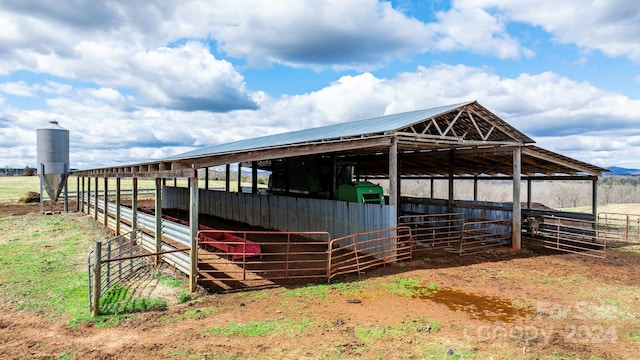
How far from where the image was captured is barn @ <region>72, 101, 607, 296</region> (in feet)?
33.3

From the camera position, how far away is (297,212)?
15.9 m

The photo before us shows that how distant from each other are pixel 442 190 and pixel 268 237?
54513 millimetres

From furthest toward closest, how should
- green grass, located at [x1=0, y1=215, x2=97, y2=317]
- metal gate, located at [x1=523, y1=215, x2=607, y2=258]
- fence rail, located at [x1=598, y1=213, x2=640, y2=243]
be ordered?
fence rail, located at [x1=598, y1=213, x2=640, y2=243] → metal gate, located at [x1=523, y1=215, x2=607, y2=258] → green grass, located at [x1=0, y1=215, x2=97, y2=317]

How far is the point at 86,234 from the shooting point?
16578mm

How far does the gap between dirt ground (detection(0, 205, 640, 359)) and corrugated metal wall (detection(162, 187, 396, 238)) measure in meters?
2.35

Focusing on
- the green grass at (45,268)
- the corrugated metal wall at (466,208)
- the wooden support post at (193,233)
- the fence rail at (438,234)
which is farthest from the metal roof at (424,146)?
the green grass at (45,268)

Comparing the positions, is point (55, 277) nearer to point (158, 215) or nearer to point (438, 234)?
point (158, 215)

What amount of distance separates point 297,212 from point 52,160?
64.0 ft

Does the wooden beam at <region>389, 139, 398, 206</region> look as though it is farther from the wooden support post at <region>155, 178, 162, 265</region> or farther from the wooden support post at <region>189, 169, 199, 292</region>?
the wooden support post at <region>155, 178, 162, 265</region>

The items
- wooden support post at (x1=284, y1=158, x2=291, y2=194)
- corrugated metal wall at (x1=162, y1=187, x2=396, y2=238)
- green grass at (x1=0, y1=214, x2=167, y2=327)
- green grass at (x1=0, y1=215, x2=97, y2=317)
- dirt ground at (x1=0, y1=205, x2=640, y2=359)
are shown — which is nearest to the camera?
dirt ground at (x1=0, y1=205, x2=640, y2=359)

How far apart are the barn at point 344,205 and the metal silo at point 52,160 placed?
11.2 feet

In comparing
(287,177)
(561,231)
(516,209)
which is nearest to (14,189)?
(287,177)

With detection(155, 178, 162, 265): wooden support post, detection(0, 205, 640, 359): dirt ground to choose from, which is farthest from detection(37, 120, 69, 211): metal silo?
detection(0, 205, 640, 359): dirt ground

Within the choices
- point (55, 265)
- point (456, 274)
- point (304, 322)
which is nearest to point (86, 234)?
point (55, 265)
